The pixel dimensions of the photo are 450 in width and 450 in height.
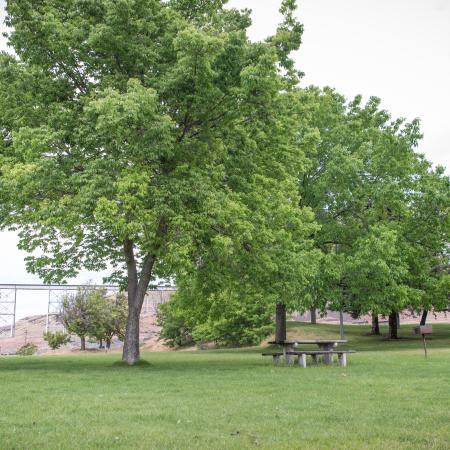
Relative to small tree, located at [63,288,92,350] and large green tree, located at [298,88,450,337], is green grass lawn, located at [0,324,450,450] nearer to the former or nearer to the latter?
large green tree, located at [298,88,450,337]

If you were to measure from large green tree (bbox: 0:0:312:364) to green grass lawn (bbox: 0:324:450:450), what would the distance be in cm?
533

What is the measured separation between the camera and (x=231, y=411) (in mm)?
9000

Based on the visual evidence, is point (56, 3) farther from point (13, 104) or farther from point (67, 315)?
point (67, 315)

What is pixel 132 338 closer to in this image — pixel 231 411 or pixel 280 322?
pixel 231 411

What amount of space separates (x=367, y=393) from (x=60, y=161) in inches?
506

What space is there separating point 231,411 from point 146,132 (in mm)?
10651

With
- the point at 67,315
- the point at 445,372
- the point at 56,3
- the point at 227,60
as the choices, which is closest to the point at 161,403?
the point at 445,372

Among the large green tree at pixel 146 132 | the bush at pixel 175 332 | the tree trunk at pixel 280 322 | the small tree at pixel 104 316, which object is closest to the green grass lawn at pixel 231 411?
the large green tree at pixel 146 132

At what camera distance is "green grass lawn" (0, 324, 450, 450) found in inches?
270

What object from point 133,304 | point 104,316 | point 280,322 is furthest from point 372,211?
point 104,316

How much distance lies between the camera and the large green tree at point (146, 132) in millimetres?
17422

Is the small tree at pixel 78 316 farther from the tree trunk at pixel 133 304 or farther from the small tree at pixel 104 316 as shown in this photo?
the tree trunk at pixel 133 304

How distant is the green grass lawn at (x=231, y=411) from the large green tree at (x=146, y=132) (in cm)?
533

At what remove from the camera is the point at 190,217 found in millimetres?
18062
